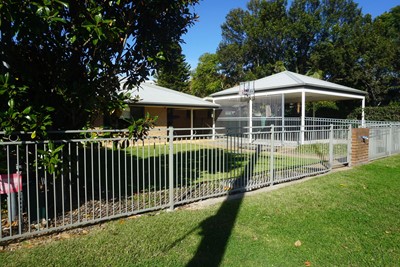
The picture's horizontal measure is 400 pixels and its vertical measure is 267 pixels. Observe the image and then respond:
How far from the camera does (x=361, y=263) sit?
3.49 meters

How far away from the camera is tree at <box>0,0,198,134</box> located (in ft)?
11.8

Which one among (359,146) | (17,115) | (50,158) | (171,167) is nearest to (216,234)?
(171,167)

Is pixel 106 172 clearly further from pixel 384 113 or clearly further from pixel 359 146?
pixel 384 113

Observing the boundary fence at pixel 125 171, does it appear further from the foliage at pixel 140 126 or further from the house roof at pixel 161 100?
the house roof at pixel 161 100

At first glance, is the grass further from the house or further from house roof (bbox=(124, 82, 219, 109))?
house roof (bbox=(124, 82, 219, 109))

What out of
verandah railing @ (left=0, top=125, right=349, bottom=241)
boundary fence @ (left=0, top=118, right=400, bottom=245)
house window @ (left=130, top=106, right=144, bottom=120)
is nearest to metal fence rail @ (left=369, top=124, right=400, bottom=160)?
boundary fence @ (left=0, top=118, right=400, bottom=245)

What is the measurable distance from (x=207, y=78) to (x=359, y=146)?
118ft

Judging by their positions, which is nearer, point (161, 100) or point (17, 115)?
point (17, 115)

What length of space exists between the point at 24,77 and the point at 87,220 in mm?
2294

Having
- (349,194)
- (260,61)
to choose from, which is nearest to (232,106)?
(349,194)

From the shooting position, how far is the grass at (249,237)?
11.6 ft

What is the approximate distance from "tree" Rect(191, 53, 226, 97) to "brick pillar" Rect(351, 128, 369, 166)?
33.0 m

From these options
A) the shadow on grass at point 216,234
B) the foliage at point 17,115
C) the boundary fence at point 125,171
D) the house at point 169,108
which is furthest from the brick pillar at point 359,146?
the house at point 169,108

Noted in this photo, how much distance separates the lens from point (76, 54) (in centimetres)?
476
